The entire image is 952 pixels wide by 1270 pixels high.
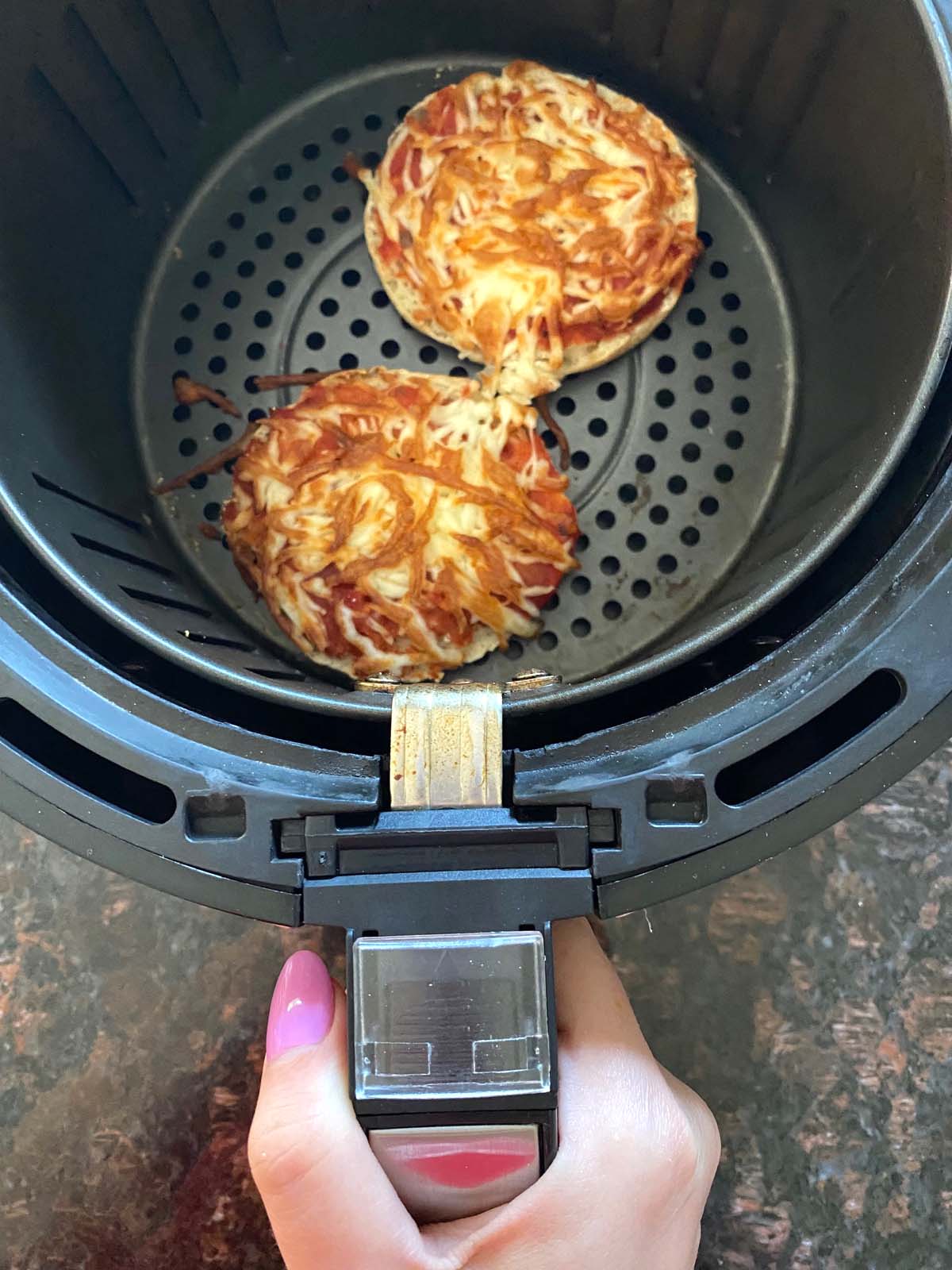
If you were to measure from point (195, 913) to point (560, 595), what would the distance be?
0.44 metres

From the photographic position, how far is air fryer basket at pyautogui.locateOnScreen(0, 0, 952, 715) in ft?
2.37

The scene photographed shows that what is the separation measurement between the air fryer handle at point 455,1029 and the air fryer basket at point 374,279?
288 millimetres

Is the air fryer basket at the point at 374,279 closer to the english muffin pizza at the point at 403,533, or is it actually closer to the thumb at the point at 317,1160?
the english muffin pizza at the point at 403,533

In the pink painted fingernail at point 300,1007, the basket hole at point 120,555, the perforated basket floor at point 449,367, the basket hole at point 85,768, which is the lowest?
→ the pink painted fingernail at point 300,1007

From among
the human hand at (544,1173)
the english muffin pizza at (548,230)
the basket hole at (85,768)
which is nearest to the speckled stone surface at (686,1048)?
the human hand at (544,1173)

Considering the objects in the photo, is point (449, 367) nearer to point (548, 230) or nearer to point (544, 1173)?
point (548, 230)

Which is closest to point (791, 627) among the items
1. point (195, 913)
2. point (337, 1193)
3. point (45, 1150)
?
point (337, 1193)

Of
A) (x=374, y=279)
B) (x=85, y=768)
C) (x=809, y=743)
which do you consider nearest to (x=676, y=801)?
(x=809, y=743)

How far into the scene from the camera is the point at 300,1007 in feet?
1.94

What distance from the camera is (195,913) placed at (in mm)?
832

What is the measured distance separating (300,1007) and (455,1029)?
5.3 inches

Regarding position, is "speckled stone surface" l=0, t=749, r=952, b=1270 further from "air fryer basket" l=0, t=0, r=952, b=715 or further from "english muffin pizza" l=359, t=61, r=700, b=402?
"english muffin pizza" l=359, t=61, r=700, b=402

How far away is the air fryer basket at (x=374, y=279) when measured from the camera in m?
0.72

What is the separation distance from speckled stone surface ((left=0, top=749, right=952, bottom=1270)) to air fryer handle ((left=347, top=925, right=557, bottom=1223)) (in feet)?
1.06
